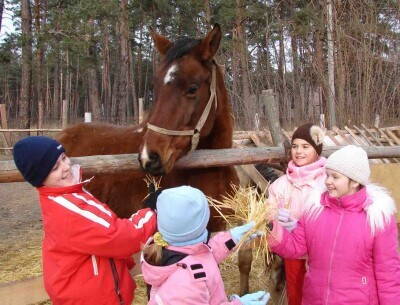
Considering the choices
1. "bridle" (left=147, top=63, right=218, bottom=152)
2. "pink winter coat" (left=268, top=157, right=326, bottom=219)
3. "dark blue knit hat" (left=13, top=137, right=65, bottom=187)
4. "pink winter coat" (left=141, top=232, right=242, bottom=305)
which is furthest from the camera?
"bridle" (left=147, top=63, right=218, bottom=152)

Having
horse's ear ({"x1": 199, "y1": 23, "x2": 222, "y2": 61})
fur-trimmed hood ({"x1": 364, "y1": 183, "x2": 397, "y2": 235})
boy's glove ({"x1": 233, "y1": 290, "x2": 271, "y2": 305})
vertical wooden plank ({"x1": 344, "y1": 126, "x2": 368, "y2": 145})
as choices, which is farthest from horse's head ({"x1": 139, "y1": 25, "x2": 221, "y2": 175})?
vertical wooden plank ({"x1": 344, "y1": 126, "x2": 368, "y2": 145})

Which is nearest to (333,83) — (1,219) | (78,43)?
(1,219)

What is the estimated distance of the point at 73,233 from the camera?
1.76 m

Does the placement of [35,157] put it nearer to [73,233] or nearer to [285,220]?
[73,233]

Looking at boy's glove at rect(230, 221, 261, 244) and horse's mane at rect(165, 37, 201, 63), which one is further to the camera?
horse's mane at rect(165, 37, 201, 63)

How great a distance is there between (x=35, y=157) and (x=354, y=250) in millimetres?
1595

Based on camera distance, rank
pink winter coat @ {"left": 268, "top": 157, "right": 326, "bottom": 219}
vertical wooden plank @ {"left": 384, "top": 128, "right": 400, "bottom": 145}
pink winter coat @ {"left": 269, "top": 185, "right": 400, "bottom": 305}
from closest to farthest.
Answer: pink winter coat @ {"left": 269, "top": 185, "right": 400, "bottom": 305}
pink winter coat @ {"left": 268, "top": 157, "right": 326, "bottom": 219}
vertical wooden plank @ {"left": 384, "top": 128, "right": 400, "bottom": 145}

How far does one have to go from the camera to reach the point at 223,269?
471 centimetres

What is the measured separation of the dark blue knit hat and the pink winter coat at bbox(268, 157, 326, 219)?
1295 millimetres

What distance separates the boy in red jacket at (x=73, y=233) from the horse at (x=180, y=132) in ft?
2.26

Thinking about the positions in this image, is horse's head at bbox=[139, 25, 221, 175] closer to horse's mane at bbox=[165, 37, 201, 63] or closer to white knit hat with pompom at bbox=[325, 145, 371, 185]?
horse's mane at bbox=[165, 37, 201, 63]

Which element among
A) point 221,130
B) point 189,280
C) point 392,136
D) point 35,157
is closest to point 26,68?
point 392,136

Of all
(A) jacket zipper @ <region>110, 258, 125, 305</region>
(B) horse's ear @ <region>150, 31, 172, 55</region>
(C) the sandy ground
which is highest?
(B) horse's ear @ <region>150, 31, 172, 55</region>

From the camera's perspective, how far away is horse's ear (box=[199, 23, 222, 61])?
9.58 ft
